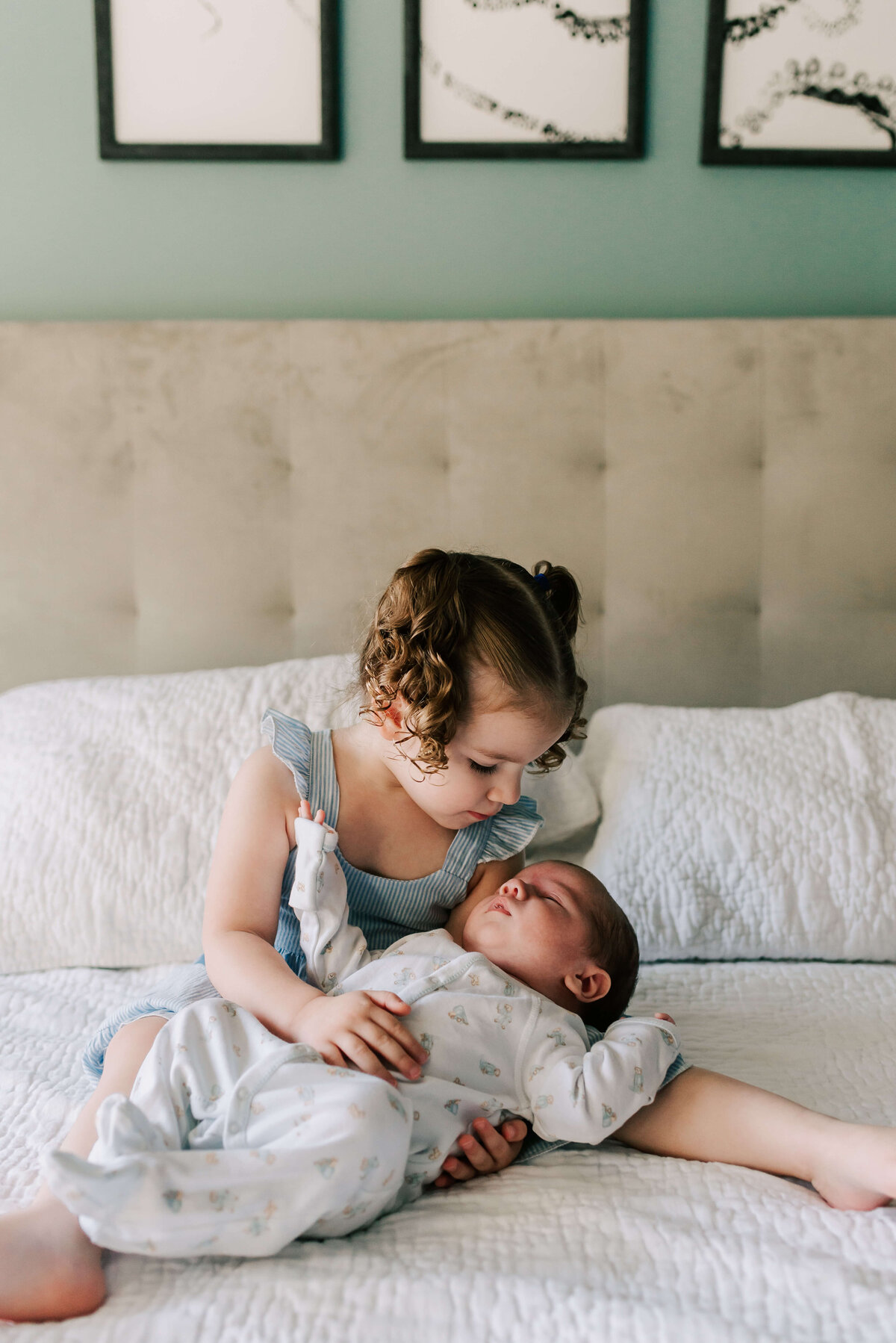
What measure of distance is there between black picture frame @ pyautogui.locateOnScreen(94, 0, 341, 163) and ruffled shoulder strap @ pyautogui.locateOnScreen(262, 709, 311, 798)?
108cm

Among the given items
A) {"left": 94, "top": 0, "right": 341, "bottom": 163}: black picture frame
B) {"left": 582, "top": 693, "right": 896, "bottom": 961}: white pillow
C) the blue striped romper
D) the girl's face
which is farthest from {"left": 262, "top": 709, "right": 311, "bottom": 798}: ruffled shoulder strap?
{"left": 94, "top": 0, "right": 341, "bottom": 163}: black picture frame

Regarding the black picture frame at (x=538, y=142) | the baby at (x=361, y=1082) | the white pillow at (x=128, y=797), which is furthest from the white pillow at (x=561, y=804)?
the black picture frame at (x=538, y=142)

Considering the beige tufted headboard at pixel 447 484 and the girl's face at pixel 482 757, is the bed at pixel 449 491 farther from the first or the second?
the girl's face at pixel 482 757

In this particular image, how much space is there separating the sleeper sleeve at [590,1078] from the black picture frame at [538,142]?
144cm

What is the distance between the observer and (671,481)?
1.63 meters

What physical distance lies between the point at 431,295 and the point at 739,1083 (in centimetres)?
136

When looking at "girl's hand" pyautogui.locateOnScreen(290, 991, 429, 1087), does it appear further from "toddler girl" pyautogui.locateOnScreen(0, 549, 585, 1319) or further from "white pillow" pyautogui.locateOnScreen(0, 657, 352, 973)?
"white pillow" pyautogui.locateOnScreen(0, 657, 352, 973)

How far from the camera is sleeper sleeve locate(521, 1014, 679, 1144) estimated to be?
810mm

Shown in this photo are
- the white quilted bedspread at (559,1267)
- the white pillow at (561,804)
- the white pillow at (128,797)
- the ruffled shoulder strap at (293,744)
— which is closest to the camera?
the white quilted bedspread at (559,1267)

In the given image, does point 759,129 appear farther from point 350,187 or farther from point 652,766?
point 652,766

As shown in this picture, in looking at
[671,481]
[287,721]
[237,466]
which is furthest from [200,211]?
[287,721]

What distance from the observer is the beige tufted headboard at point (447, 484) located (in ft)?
5.20

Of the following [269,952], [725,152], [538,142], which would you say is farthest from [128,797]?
[725,152]

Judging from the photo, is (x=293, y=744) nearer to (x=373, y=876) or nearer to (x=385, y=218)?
(x=373, y=876)
